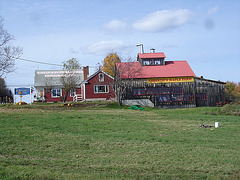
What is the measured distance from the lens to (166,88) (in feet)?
132

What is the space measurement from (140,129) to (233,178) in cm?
876

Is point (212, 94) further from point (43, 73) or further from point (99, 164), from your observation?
point (99, 164)

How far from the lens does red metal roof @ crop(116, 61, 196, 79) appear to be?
131 ft

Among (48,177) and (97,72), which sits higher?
(97,72)

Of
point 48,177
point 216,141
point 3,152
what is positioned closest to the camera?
point 48,177

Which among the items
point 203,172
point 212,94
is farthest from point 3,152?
point 212,94

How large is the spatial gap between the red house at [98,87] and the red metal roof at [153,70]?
4.62m

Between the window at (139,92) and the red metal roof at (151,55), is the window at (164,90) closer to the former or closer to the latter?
the window at (139,92)

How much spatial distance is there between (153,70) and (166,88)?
10.7 ft

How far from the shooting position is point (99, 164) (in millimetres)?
9094

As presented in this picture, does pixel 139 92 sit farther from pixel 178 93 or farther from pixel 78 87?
pixel 78 87

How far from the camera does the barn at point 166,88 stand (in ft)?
130

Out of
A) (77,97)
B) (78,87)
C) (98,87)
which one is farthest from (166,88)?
(78,87)

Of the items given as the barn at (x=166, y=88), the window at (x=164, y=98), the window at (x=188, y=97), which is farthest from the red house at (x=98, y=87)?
the window at (x=188, y=97)
